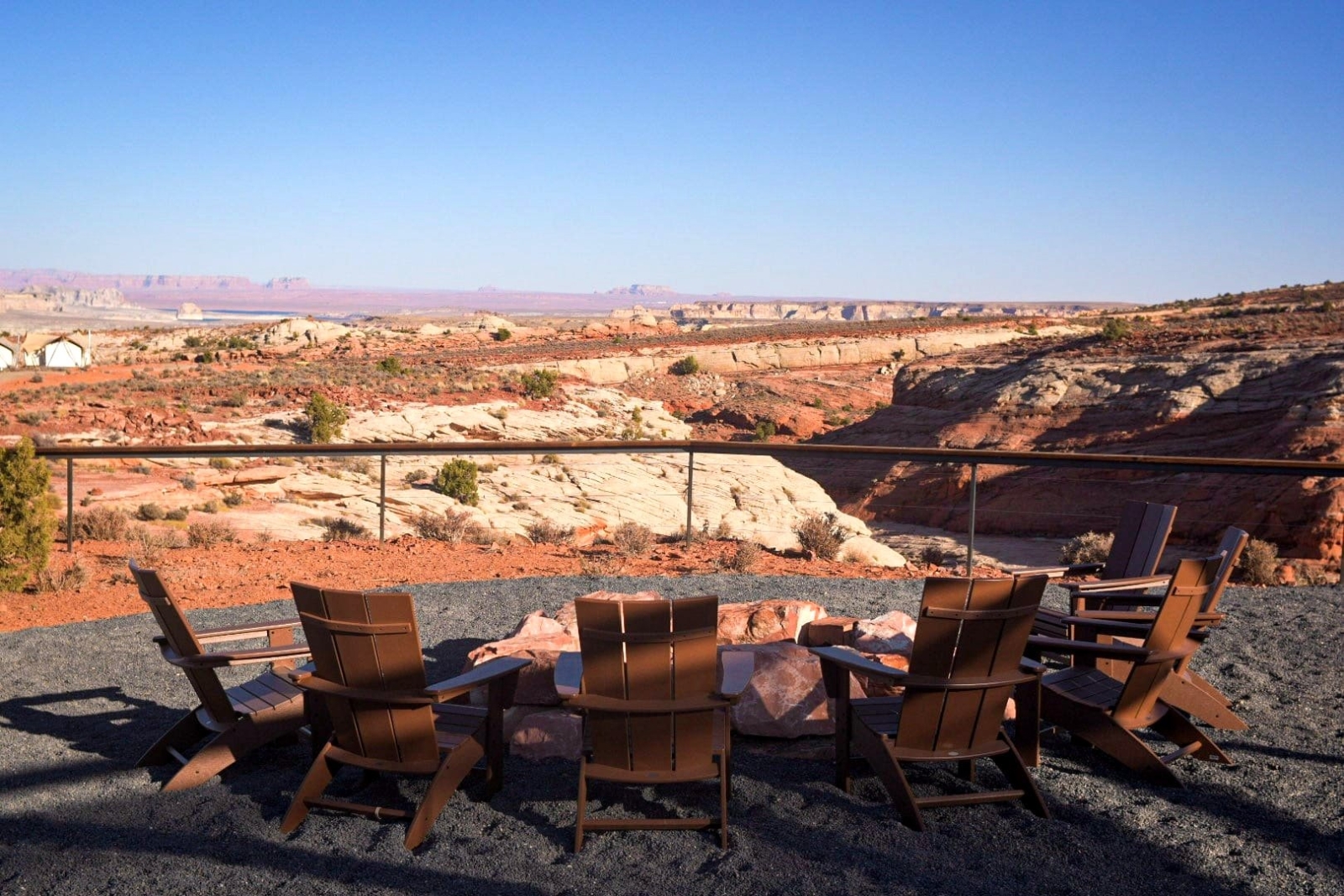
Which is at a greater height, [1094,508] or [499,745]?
[499,745]

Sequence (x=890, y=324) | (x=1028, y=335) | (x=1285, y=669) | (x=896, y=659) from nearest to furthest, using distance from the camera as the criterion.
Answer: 1. (x=896, y=659)
2. (x=1285, y=669)
3. (x=1028, y=335)
4. (x=890, y=324)

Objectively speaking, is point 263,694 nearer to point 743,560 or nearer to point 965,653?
point 965,653

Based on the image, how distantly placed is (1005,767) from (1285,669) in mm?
3343

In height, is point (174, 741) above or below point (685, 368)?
below

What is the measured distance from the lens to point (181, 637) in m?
4.80

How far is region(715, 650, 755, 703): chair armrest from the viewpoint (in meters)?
4.39

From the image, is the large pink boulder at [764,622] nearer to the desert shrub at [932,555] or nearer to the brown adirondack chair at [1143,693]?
the brown adirondack chair at [1143,693]

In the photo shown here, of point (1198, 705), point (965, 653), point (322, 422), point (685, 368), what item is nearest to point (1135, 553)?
point (1198, 705)

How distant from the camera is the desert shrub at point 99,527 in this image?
1152 cm

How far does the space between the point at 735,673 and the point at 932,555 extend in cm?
1357

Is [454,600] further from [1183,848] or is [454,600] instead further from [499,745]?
[1183,848]

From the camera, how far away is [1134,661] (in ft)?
16.0

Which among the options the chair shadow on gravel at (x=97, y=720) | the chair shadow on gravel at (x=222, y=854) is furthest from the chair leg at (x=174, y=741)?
the chair shadow on gravel at (x=222, y=854)

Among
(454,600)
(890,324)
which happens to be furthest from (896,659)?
(890,324)
